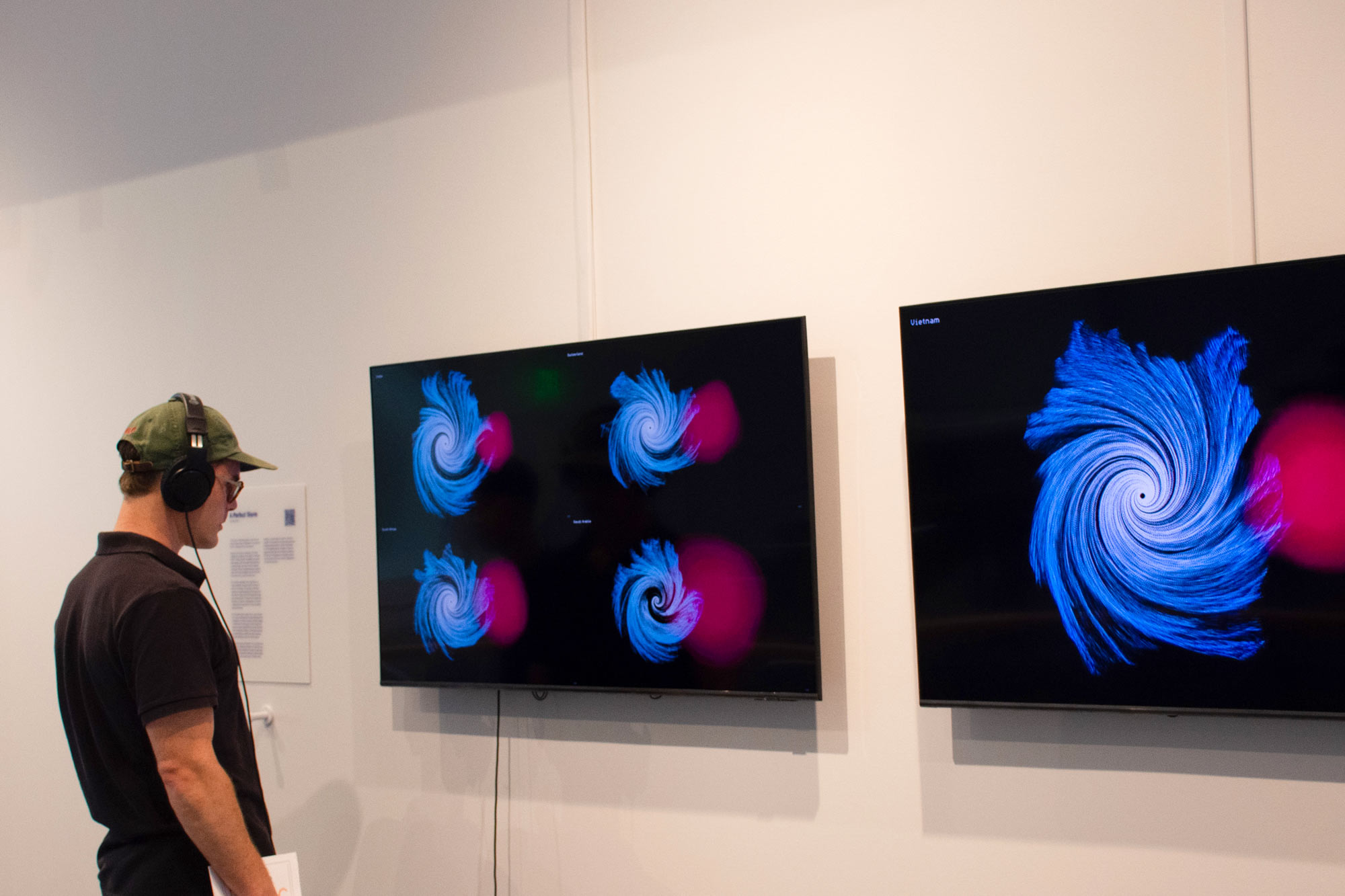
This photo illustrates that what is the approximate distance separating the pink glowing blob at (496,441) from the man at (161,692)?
0.66 metres

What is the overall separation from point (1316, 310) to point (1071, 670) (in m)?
0.86

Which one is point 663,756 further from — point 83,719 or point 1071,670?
point 83,719

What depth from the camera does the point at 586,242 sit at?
2545 millimetres

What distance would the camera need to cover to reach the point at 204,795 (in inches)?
71.9

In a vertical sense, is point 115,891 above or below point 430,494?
below

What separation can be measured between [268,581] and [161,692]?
3.86 ft

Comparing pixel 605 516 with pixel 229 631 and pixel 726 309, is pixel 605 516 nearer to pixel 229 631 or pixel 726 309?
pixel 726 309

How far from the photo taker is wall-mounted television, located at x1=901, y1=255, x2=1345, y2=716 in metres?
1.84

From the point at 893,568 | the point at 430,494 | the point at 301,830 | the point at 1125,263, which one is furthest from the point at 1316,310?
the point at 301,830

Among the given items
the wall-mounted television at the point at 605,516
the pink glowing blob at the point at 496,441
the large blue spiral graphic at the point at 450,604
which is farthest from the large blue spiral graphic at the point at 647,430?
the large blue spiral graphic at the point at 450,604

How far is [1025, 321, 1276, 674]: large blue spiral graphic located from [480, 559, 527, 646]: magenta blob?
4.21 ft

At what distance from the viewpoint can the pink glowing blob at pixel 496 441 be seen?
2506 millimetres

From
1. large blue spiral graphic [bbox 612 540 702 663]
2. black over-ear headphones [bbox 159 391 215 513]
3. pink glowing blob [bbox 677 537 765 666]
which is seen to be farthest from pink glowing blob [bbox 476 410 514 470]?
black over-ear headphones [bbox 159 391 215 513]

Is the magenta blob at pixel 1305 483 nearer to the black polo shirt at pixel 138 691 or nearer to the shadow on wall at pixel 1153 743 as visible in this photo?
the shadow on wall at pixel 1153 743
